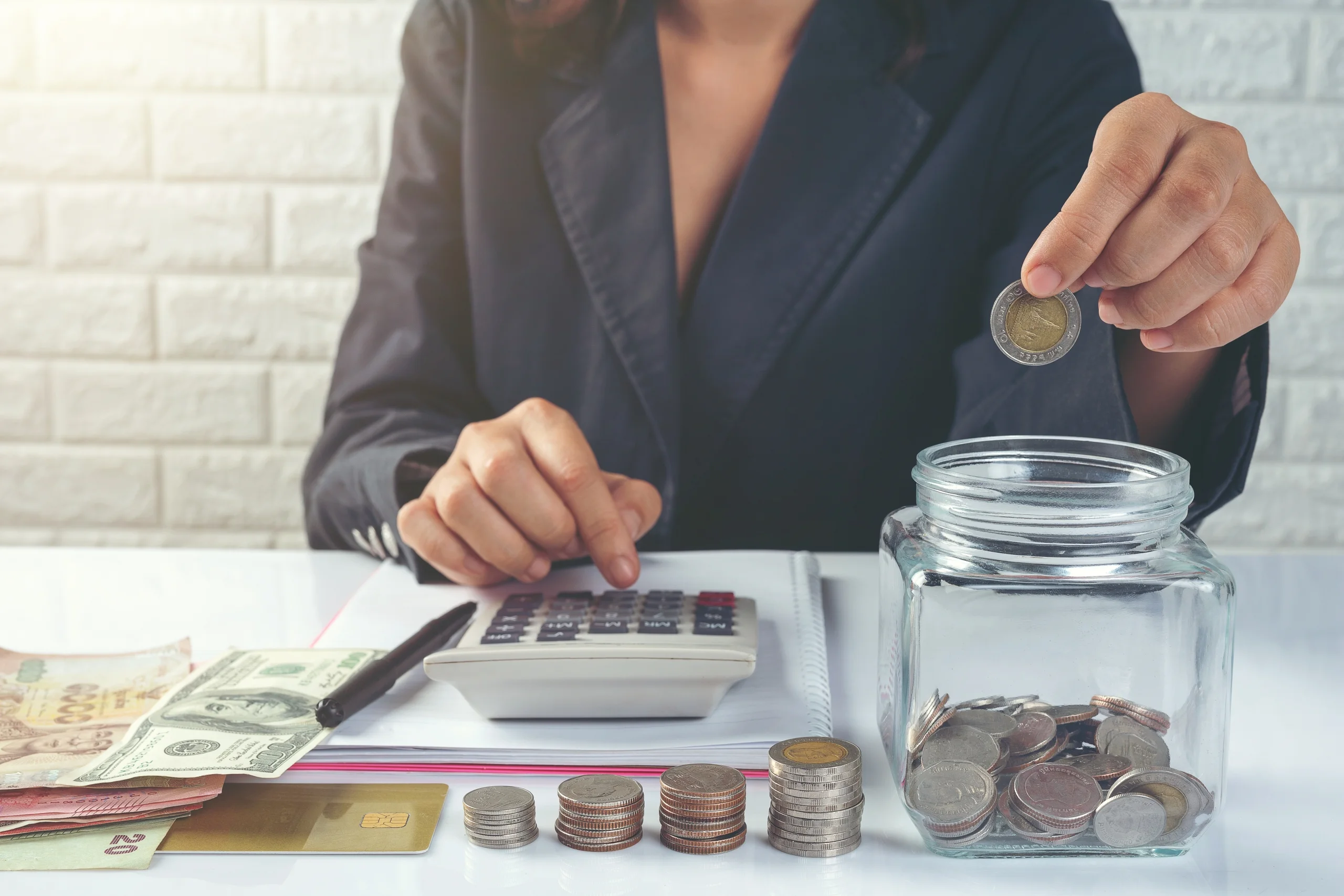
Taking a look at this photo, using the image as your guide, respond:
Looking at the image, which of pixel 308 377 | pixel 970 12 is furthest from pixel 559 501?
pixel 308 377

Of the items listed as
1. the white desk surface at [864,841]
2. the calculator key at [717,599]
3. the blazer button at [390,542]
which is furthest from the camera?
the blazer button at [390,542]

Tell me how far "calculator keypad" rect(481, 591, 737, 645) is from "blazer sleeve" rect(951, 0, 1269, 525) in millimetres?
308

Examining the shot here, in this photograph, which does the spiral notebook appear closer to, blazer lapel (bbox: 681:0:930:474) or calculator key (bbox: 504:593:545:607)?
calculator key (bbox: 504:593:545:607)

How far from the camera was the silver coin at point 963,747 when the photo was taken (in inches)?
17.6

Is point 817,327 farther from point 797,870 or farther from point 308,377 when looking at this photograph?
point 308,377

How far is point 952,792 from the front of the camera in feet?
1.45

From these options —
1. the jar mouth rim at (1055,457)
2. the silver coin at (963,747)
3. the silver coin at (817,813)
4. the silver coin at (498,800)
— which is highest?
the jar mouth rim at (1055,457)

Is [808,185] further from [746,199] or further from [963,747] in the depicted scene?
[963,747]

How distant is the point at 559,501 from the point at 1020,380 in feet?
1.44

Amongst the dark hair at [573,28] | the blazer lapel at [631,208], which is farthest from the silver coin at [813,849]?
the dark hair at [573,28]

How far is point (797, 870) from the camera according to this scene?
1.43 feet

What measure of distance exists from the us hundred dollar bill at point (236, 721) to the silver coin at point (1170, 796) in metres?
0.35

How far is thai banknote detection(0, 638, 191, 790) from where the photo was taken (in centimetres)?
50

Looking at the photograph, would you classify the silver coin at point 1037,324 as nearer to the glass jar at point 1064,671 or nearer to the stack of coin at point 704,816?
the glass jar at point 1064,671
